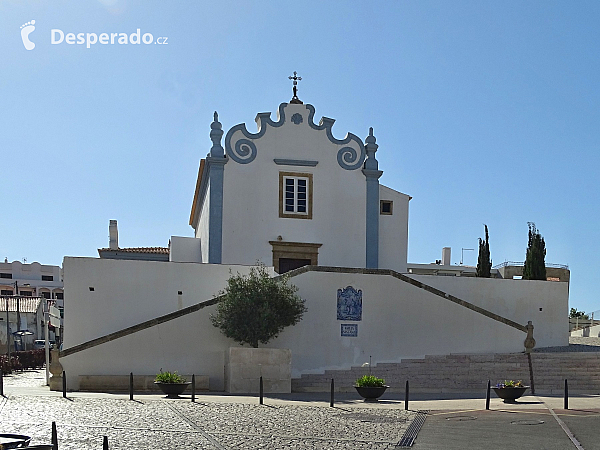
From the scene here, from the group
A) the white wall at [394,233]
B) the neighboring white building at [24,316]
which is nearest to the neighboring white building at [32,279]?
the neighboring white building at [24,316]

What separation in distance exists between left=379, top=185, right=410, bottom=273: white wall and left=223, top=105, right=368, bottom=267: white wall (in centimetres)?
118

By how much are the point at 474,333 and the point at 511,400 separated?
7883mm

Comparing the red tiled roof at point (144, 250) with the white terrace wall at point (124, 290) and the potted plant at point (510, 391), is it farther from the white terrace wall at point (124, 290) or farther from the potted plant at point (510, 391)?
the potted plant at point (510, 391)

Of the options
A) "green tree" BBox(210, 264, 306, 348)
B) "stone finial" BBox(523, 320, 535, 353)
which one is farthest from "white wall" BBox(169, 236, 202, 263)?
"stone finial" BBox(523, 320, 535, 353)

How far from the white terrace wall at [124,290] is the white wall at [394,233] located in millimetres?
8637

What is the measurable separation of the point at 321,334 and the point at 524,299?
34.0 ft

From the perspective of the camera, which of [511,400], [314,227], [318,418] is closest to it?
[318,418]

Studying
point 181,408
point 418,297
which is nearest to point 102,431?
point 181,408

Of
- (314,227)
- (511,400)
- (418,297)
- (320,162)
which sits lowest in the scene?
(511,400)

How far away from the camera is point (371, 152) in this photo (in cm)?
3297

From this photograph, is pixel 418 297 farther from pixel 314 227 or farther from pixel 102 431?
pixel 102 431

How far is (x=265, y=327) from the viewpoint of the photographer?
2339 centimetres

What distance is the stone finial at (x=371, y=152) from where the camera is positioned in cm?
3278

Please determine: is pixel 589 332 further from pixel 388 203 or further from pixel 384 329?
pixel 384 329
